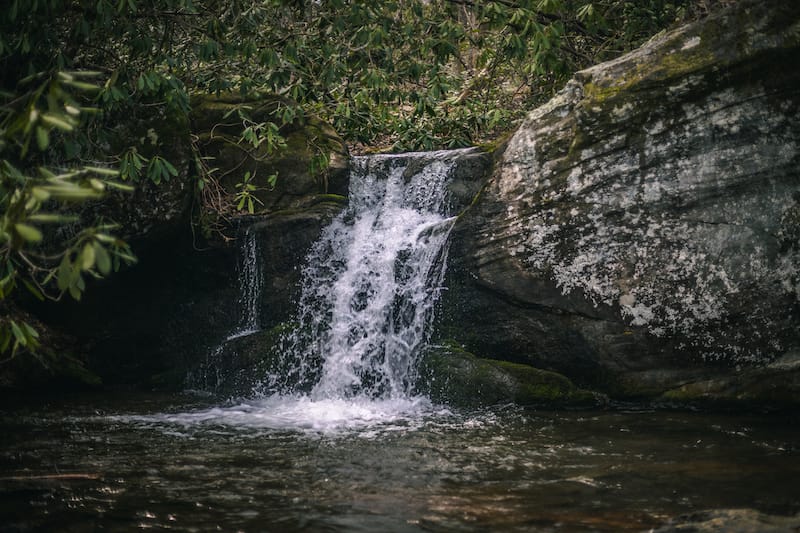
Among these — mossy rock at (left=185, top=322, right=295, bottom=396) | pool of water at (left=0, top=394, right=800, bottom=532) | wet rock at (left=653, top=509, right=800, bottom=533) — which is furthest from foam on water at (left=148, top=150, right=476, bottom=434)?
wet rock at (left=653, top=509, right=800, bottom=533)

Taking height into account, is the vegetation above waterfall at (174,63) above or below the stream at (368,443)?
above

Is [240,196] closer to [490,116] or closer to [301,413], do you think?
[301,413]

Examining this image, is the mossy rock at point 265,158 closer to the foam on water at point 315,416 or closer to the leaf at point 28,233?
the foam on water at point 315,416

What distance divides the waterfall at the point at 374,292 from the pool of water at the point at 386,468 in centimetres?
87

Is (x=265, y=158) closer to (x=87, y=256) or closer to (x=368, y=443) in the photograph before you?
(x=368, y=443)

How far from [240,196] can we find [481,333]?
11.6ft

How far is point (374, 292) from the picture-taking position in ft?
32.3

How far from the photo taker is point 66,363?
10.2 m

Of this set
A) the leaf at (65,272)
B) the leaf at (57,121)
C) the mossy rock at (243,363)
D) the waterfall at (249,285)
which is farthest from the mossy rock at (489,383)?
the leaf at (57,121)

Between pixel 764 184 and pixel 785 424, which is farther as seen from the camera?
pixel 764 184

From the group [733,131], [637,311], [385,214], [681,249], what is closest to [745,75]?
[733,131]

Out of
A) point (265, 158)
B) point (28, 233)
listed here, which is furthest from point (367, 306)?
point (28, 233)

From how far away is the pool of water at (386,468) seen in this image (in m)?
4.68

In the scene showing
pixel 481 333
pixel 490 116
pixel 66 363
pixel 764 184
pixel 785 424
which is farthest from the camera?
pixel 490 116
